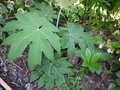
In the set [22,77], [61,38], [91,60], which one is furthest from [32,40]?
[91,60]

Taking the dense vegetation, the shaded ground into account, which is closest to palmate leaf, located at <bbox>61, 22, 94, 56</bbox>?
the dense vegetation

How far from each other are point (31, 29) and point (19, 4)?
649 mm

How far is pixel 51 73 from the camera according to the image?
6.56 feet

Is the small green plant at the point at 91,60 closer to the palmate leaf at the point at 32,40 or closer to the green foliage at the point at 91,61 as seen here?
the green foliage at the point at 91,61

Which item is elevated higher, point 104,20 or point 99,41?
point 104,20

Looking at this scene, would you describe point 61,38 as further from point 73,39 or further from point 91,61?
point 91,61

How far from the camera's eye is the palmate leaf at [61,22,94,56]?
6.55 ft

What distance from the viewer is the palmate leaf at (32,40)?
1734 millimetres

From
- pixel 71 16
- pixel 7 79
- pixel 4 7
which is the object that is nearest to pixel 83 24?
pixel 71 16

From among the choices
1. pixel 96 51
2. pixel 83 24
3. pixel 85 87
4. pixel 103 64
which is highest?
pixel 83 24

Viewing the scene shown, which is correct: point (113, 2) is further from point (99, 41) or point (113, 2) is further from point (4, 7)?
point (4, 7)

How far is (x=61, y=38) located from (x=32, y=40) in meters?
0.37

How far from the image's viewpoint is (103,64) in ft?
7.60

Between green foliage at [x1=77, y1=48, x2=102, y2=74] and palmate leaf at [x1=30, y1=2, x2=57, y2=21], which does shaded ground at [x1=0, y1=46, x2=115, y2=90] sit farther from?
palmate leaf at [x1=30, y1=2, x2=57, y2=21]
